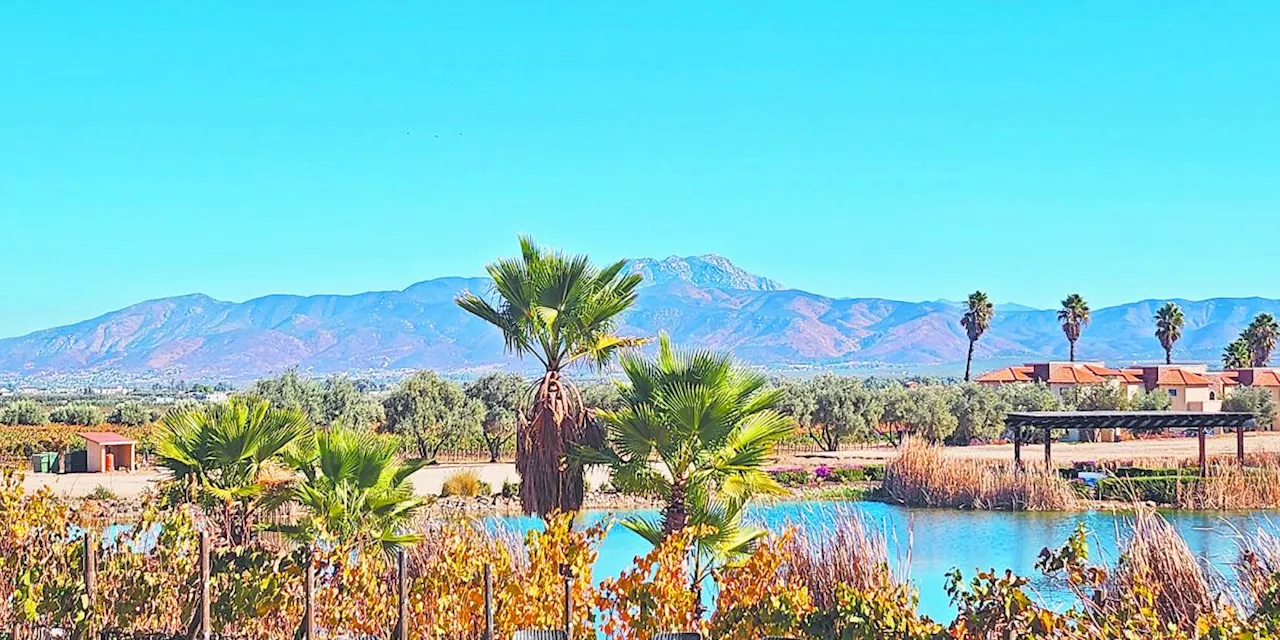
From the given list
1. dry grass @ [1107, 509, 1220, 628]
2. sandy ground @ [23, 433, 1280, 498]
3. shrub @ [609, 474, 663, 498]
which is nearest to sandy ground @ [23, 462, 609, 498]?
sandy ground @ [23, 433, 1280, 498]

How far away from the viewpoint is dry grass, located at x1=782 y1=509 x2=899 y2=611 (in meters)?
8.92

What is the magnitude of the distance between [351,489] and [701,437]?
2.72 m

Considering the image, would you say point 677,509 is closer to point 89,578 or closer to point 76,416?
point 89,578

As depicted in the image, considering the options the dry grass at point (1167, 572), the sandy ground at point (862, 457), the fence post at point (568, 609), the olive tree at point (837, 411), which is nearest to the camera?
the fence post at point (568, 609)

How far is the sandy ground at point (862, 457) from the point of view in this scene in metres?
31.5

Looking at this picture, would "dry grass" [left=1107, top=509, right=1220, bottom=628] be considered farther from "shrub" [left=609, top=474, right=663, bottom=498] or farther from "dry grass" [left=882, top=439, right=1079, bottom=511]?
"dry grass" [left=882, top=439, right=1079, bottom=511]

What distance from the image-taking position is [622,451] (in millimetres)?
10328

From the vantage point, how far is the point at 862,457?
40750mm

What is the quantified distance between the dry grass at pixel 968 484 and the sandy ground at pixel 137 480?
629 cm

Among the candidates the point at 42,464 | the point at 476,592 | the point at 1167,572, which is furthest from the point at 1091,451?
the point at 476,592

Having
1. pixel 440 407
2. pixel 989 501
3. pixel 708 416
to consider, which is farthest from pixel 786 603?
Answer: pixel 440 407

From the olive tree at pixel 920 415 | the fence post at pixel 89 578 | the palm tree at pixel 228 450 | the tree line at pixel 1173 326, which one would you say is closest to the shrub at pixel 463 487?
the palm tree at pixel 228 450

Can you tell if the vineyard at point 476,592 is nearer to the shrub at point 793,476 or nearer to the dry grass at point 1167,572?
the dry grass at point 1167,572

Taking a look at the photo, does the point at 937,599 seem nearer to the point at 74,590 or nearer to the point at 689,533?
the point at 689,533
